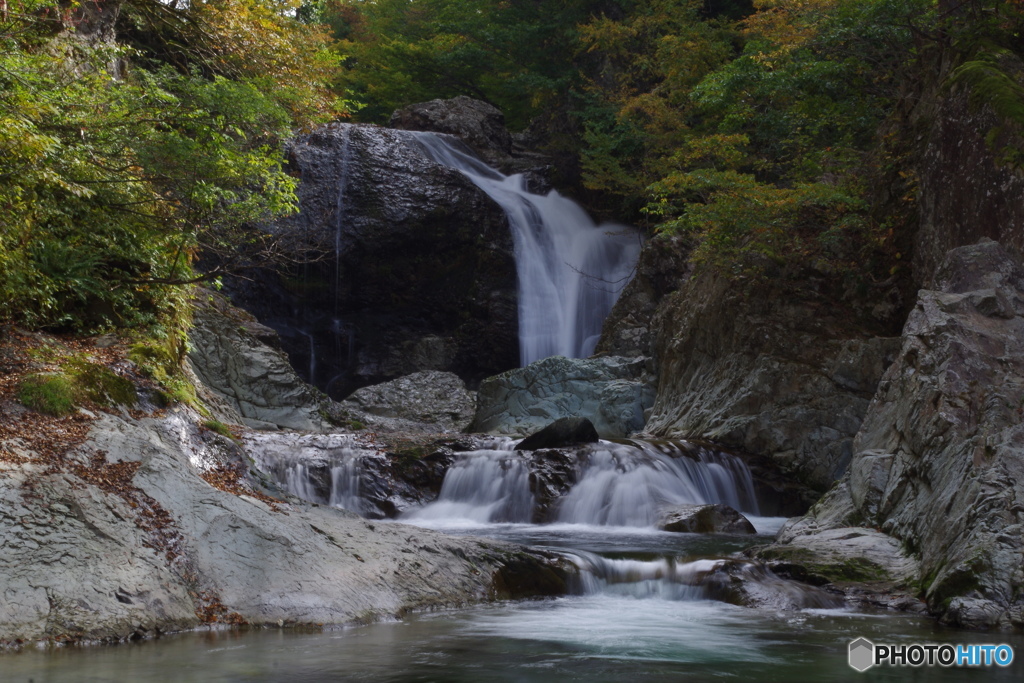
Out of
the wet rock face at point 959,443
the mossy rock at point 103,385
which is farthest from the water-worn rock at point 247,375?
the wet rock face at point 959,443

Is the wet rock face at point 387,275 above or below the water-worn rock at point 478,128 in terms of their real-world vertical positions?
→ below

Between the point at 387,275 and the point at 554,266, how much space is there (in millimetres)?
4869

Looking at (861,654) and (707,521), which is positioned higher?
(707,521)

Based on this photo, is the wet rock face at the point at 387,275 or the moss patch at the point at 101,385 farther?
the wet rock face at the point at 387,275

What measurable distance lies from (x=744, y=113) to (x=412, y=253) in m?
10.3

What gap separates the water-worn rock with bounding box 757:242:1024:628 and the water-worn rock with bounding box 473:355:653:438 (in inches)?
330

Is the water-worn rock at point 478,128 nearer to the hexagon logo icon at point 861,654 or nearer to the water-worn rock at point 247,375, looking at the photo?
the water-worn rock at point 247,375

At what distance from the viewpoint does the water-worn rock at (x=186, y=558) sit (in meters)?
5.09

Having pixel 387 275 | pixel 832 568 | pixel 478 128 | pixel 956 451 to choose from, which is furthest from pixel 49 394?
pixel 478 128

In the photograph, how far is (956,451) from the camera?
23.2ft

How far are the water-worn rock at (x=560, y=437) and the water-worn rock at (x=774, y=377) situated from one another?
2.28m

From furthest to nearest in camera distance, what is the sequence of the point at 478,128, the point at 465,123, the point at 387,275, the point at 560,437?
the point at 478,128 → the point at 465,123 → the point at 387,275 → the point at 560,437

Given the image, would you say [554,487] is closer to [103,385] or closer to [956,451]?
[956,451]

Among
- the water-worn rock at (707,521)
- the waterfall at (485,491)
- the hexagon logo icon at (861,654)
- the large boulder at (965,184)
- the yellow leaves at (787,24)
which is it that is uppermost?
the yellow leaves at (787,24)
